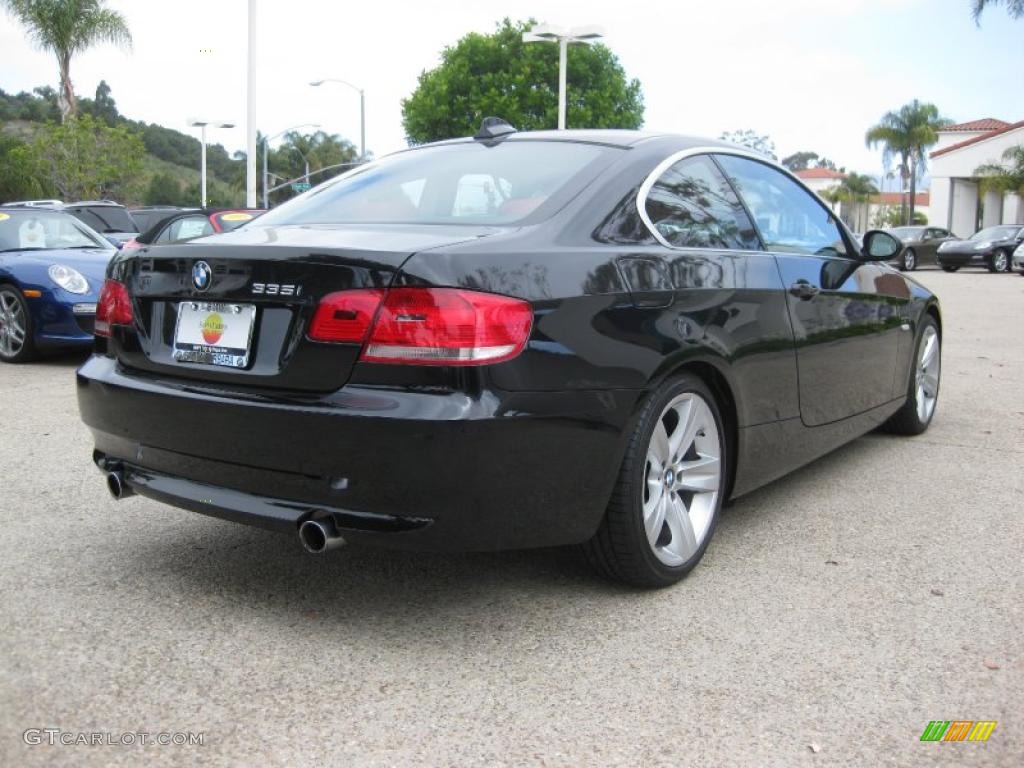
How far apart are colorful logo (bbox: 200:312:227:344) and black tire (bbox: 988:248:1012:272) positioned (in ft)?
99.0

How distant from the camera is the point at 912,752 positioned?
2412 millimetres

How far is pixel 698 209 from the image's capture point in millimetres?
3746

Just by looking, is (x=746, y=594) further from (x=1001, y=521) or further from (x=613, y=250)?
(x=1001, y=521)

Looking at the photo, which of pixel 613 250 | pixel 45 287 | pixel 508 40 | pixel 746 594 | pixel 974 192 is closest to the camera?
pixel 613 250

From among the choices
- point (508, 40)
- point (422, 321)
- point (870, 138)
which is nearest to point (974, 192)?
point (870, 138)

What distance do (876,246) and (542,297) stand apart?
247cm

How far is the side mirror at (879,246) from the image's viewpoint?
4.74m

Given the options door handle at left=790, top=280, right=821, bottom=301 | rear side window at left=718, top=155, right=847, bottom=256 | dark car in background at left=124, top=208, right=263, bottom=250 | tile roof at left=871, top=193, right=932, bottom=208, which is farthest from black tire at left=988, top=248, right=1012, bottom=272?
tile roof at left=871, top=193, right=932, bottom=208

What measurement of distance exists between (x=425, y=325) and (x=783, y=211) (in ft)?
7.15

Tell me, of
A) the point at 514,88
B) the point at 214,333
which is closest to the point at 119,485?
the point at 214,333

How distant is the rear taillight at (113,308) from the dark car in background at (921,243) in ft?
104

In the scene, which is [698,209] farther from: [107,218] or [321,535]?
[107,218]

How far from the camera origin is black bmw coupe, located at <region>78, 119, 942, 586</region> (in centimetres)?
275

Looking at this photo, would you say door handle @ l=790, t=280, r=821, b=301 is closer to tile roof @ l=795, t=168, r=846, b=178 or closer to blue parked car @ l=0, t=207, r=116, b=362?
blue parked car @ l=0, t=207, r=116, b=362
